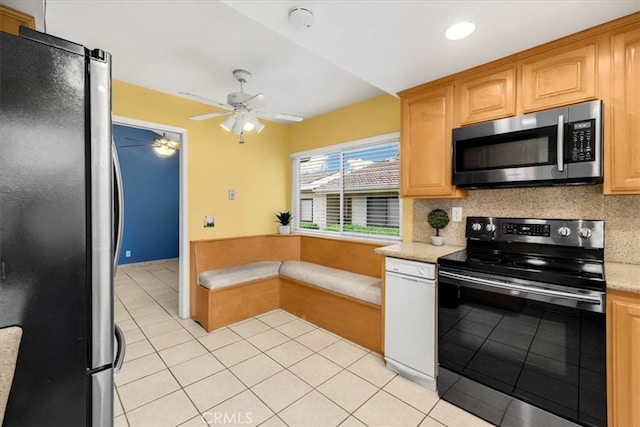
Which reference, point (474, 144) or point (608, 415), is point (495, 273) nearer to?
point (608, 415)

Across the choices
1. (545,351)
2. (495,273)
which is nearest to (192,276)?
(495,273)

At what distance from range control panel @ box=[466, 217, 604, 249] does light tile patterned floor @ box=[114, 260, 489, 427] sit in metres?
1.27

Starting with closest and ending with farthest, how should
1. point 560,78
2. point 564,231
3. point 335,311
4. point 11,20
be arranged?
point 11,20 < point 560,78 < point 564,231 < point 335,311

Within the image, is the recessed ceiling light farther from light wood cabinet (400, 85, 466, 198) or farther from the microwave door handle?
the microwave door handle

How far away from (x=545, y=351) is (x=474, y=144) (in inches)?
56.0

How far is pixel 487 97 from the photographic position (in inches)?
81.7

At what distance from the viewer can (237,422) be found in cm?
173

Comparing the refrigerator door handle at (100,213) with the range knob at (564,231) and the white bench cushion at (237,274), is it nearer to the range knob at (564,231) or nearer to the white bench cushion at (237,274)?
the white bench cushion at (237,274)

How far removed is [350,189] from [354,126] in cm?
80

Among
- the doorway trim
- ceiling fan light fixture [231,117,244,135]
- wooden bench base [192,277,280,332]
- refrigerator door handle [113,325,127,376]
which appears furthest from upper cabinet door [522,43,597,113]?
the doorway trim

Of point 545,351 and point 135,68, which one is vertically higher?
point 135,68

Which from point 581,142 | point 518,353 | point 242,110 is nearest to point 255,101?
point 242,110

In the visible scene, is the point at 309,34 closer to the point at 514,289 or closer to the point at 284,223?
the point at 514,289

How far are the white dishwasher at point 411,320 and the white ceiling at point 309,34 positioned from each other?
1.52 metres
